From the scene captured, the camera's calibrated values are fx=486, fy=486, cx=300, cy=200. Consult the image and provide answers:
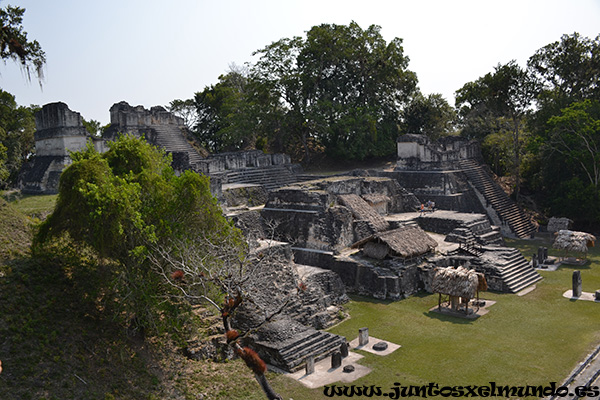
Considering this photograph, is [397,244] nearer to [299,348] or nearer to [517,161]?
[299,348]

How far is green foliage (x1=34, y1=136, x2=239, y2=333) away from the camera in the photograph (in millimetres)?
7852

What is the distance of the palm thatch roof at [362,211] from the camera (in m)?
15.6

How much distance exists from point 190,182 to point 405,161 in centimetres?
1531

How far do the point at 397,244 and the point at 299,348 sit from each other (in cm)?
515

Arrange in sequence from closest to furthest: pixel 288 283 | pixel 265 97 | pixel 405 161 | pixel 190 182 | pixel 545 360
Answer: pixel 190 182 → pixel 545 360 → pixel 288 283 → pixel 405 161 → pixel 265 97

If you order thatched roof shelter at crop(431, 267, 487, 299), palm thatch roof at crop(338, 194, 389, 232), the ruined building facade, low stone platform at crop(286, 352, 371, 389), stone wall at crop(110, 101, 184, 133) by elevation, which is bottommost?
low stone platform at crop(286, 352, 371, 389)

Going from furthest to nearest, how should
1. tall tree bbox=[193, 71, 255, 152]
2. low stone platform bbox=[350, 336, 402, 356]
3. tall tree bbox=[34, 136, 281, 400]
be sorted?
tall tree bbox=[193, 71, 255, 152] → low stone platform bbox=[350, 336, 402, 356] → tall tree bbox=[34, 136, 281, 400]

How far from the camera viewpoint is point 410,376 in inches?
345

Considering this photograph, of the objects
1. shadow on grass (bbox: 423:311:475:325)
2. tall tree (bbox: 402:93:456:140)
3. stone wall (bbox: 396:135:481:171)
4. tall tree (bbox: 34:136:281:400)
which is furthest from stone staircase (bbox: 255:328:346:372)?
tall tree (bbox: 402:93:456:140)

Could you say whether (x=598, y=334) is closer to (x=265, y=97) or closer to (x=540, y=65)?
(x=540, y=65)

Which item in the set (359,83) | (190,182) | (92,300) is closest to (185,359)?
(92,300)

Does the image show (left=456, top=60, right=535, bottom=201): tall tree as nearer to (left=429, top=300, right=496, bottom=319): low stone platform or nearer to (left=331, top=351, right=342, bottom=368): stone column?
(left=429, top=300, right=496, bottom=319): low stone platform

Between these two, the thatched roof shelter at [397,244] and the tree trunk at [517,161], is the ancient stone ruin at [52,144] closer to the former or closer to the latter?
the thatched roof shelter at [397,244]

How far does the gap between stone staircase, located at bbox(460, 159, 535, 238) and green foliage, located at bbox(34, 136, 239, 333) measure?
15.3m
